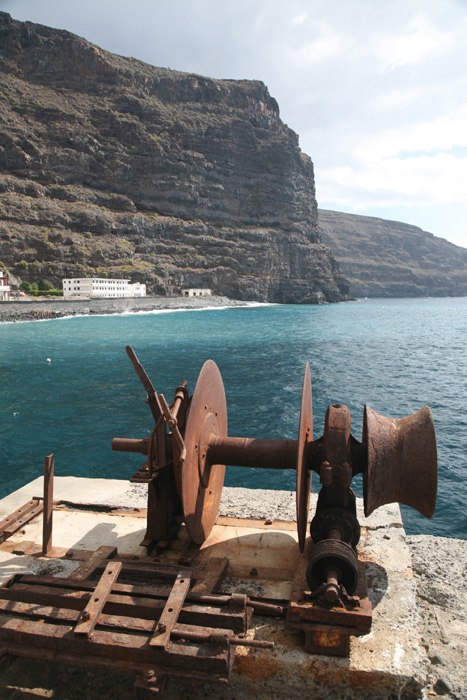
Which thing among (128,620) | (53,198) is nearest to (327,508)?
(128,620)

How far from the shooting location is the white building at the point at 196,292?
11806 cm

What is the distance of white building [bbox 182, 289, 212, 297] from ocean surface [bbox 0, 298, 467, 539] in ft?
233

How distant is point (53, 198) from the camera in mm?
119000

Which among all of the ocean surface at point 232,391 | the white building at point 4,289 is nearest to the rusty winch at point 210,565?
the ocean surface at point 232,391

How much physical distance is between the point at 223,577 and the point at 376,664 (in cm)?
134

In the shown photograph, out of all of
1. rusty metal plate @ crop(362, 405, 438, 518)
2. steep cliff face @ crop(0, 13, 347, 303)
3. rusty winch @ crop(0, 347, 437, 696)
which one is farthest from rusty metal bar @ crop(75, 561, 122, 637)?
steep cliff face @ crop(0, 13, 347, 303)

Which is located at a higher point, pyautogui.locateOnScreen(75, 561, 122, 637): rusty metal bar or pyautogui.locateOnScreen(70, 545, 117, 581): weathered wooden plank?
pyautogui.locateOnScreen(75, 561, 122, 637): rusty metal bar

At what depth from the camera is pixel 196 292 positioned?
121 meters

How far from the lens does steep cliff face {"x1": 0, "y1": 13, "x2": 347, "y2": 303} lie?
112 meters

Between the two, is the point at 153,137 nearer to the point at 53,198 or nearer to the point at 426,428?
the point at 53,198

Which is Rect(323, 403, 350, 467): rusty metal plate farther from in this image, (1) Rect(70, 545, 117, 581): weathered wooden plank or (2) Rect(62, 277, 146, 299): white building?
(2) Rect(62, 277, 146, 299): white building

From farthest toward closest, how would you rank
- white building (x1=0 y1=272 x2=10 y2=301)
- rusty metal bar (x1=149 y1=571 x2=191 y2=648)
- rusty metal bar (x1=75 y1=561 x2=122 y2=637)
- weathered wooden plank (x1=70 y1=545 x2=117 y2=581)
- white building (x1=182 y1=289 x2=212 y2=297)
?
1. white building (x1=182 y1=289 x2=212 y2=297)
2. white building (x1=0 y1=272 x2=10 y2=301)
3. weathered wooden plank (x1=70 y1=545 x2=117 y2=581)
4. rusty metal bar (x1=75 y1=561 x2=122 y2=637)
5. rusty metal bar (x1=149 y1=571 x2=191 y2=648)

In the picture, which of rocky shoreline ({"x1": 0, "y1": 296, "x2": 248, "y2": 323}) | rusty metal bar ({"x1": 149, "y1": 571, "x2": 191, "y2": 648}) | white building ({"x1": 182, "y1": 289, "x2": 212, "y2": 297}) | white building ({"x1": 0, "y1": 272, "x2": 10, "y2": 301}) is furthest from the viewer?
white building ({"x1": 182, "y1": 289, "x2": 212, "y2": 297})

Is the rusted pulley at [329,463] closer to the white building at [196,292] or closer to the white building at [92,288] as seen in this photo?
the white building at [92,288]
